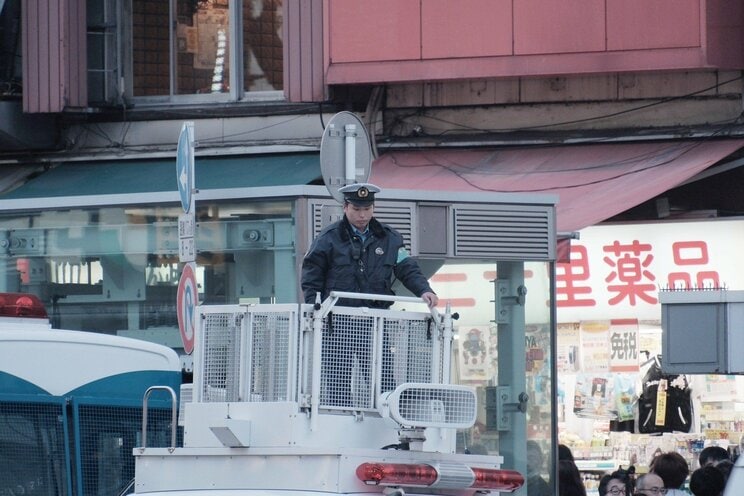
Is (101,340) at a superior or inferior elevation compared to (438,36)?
inferior

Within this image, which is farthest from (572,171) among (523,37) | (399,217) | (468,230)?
(399,217)

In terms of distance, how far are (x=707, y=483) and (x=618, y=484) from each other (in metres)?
1.69

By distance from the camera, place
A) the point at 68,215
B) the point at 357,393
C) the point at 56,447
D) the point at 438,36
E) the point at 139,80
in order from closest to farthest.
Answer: the point at 357,393, the point at 56,447, the point at 68,215, the point at 438,36, the point at 139,80

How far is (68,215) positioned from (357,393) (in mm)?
6229

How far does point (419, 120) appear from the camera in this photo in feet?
53.9

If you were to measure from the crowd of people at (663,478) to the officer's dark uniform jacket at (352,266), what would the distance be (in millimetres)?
2685

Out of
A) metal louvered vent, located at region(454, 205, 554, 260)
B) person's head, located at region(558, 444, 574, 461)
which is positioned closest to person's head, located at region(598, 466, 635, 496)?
person's head, located at region(558, 444, 574, 461)

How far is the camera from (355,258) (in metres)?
7.71

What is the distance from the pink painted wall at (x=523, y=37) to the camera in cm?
1466

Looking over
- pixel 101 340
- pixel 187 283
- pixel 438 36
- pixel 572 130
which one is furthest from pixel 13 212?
pixel 572 130

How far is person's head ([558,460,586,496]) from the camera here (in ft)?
39.5

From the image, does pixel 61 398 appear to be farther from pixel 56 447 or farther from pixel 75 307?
pixel 75 307

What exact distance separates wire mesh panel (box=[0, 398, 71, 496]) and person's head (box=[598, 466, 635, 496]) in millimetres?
4181

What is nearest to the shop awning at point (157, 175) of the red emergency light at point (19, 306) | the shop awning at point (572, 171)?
the shop awning at point (572, 171)
